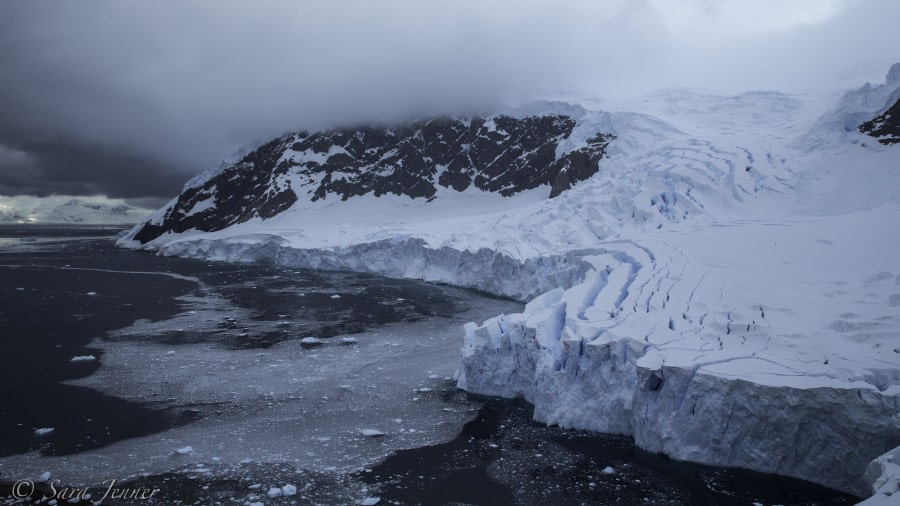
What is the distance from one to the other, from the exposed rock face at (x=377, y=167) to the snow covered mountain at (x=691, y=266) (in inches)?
57.5

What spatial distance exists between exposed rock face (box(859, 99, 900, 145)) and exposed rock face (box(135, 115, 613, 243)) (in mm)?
24669

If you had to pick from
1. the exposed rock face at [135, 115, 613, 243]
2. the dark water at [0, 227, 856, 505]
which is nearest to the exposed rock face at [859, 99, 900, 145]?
the dark water at [0, 227, 856, 505]

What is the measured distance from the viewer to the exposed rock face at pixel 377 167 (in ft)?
174

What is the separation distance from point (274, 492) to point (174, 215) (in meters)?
57.0

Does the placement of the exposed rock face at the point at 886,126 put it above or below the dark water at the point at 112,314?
above

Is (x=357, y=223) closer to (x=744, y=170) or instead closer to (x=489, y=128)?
(x=489, y=128)

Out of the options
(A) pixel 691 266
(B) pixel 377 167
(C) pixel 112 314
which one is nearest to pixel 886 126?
(A) pixel 691 266

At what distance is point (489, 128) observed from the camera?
59.2 meters

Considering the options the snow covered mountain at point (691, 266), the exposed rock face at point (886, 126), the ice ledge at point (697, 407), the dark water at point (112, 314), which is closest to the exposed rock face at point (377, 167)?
the snow covered mountain at point (691, 266)

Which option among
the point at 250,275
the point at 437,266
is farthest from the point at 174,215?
the point at 437,266

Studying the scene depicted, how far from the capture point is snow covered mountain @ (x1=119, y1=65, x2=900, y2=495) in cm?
878

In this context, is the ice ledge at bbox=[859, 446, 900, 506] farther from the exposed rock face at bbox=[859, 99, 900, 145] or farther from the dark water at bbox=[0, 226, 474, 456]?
the exposed rock face at bbox=[859, 99, 900, 145]

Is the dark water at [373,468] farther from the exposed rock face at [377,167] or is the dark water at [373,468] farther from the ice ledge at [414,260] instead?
the exposed rock face at [377,167]

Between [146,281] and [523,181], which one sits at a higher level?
[523,181]
